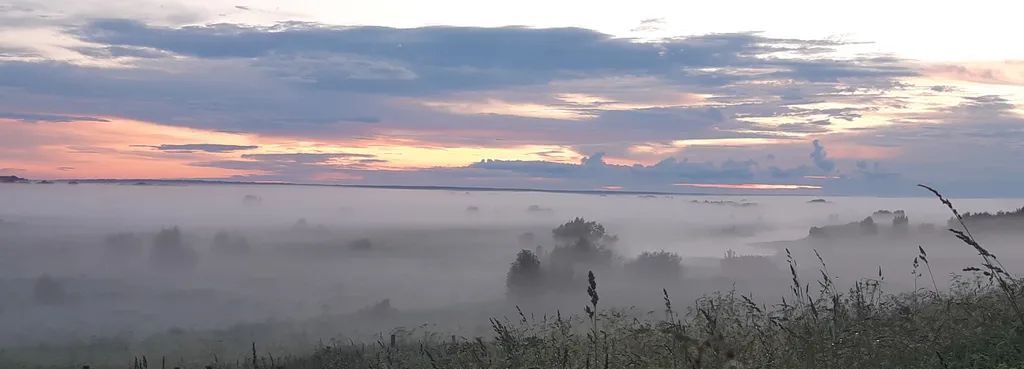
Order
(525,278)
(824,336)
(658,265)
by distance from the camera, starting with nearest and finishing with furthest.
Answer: (824,336) < (525,278) < (658,265)

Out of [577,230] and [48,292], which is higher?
[577,230]

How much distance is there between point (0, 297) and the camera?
173750 millimetres

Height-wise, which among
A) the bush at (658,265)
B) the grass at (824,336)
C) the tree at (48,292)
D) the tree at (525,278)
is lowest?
the tree at (48,292)

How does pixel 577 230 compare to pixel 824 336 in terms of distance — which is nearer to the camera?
pixel 824 336

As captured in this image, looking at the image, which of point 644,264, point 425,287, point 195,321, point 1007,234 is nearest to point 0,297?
point 195,321

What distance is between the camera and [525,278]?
453 ft

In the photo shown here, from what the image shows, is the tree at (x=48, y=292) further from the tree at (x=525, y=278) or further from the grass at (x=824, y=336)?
the grass at (x=824, y=336)

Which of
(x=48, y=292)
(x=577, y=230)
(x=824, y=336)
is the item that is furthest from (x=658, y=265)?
(x=824, y=336)

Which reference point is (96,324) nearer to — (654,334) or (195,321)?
(195,321)

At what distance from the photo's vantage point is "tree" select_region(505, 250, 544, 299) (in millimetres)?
131812

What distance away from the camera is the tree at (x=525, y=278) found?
13181 centimetres

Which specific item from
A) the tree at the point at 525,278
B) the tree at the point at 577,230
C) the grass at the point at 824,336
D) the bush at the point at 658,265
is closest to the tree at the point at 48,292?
the tree at the point at 525,278

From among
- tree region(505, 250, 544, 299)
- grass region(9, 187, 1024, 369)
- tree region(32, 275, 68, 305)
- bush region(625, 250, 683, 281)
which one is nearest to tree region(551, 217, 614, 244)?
tree region(505, 250, 544, 299)

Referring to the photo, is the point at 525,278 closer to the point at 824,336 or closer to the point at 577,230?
the point at 577,230
